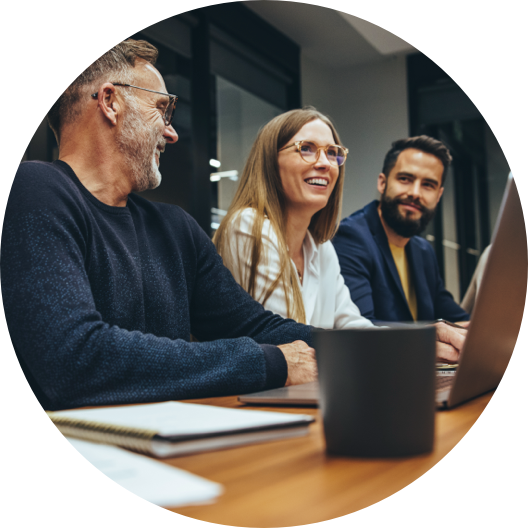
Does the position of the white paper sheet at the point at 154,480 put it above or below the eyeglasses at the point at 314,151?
below

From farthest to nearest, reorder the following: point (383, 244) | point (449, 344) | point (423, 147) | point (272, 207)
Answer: point (423, 147) < point (383, 244) < point (272, 207) < point (449, 344)

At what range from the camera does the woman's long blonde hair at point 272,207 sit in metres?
1.60

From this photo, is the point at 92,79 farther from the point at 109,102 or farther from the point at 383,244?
the point at 383,244

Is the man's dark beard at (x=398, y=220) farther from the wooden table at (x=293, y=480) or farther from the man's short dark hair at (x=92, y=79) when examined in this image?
the wooden table at (x=293, y=480)

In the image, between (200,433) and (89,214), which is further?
(89,214)

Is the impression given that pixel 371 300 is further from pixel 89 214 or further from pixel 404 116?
pixel 404 116

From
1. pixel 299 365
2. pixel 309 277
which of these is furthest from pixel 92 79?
pixel 309 277

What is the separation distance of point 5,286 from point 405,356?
2.06ft

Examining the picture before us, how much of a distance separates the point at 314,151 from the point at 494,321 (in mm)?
1389

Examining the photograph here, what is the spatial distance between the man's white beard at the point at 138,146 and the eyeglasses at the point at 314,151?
674 millimetres

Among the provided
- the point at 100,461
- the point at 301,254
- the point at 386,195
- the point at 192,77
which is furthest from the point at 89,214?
the point at 192,77

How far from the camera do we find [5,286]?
0.78m

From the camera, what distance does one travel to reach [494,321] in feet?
1.94

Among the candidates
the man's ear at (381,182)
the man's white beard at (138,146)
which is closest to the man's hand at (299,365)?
the man's white beard at (138,146)
